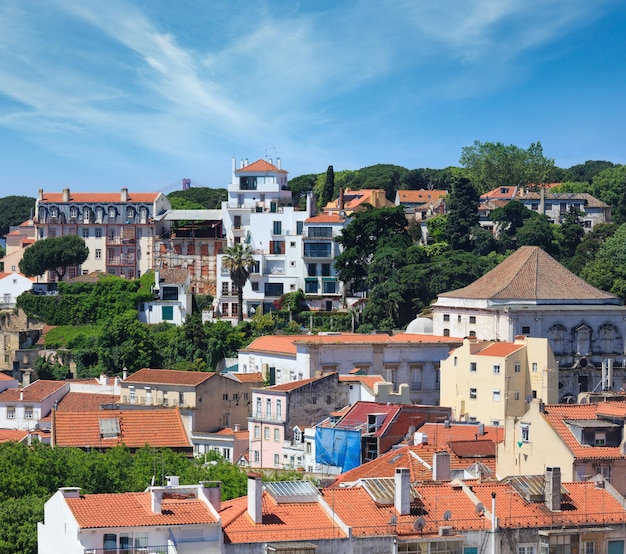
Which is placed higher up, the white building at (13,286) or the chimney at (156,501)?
the white building at (13,286)

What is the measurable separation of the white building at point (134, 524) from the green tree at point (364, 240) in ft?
203

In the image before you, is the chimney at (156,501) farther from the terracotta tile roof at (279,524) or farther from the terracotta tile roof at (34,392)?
the terracotta tile roof at (34,392)

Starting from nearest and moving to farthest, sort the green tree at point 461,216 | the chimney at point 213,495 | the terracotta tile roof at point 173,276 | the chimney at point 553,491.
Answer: the chimney at point 213,495 → the chimney at point 553,491 → the terracotta tile roof at point 173,276 → the green tree at point 461,216

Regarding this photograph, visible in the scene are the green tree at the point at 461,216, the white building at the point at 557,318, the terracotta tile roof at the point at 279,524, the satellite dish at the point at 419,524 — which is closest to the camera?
the terracotta tile roof at the point at 279,524

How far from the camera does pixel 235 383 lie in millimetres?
74375

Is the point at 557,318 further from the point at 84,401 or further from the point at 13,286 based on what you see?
the point at 13,286

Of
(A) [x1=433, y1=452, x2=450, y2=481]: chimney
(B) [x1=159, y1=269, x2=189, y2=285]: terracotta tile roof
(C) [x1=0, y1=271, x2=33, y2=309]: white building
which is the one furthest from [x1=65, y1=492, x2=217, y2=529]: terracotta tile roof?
(C) [x1=0, y1=271, x2=33, y2=309]: white building

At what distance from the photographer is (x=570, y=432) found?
147 feet

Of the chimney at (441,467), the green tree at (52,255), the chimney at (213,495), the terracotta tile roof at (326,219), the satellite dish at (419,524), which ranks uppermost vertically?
the terracotta tile roof at (326,219)

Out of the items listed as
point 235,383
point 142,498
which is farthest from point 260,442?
point 142,498

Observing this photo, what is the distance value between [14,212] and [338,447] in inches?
4421

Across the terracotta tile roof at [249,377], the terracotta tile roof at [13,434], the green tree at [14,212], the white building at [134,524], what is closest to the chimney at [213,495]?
the white building at [134,524]

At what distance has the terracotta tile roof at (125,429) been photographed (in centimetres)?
6309

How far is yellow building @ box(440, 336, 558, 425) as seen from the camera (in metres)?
66.9
